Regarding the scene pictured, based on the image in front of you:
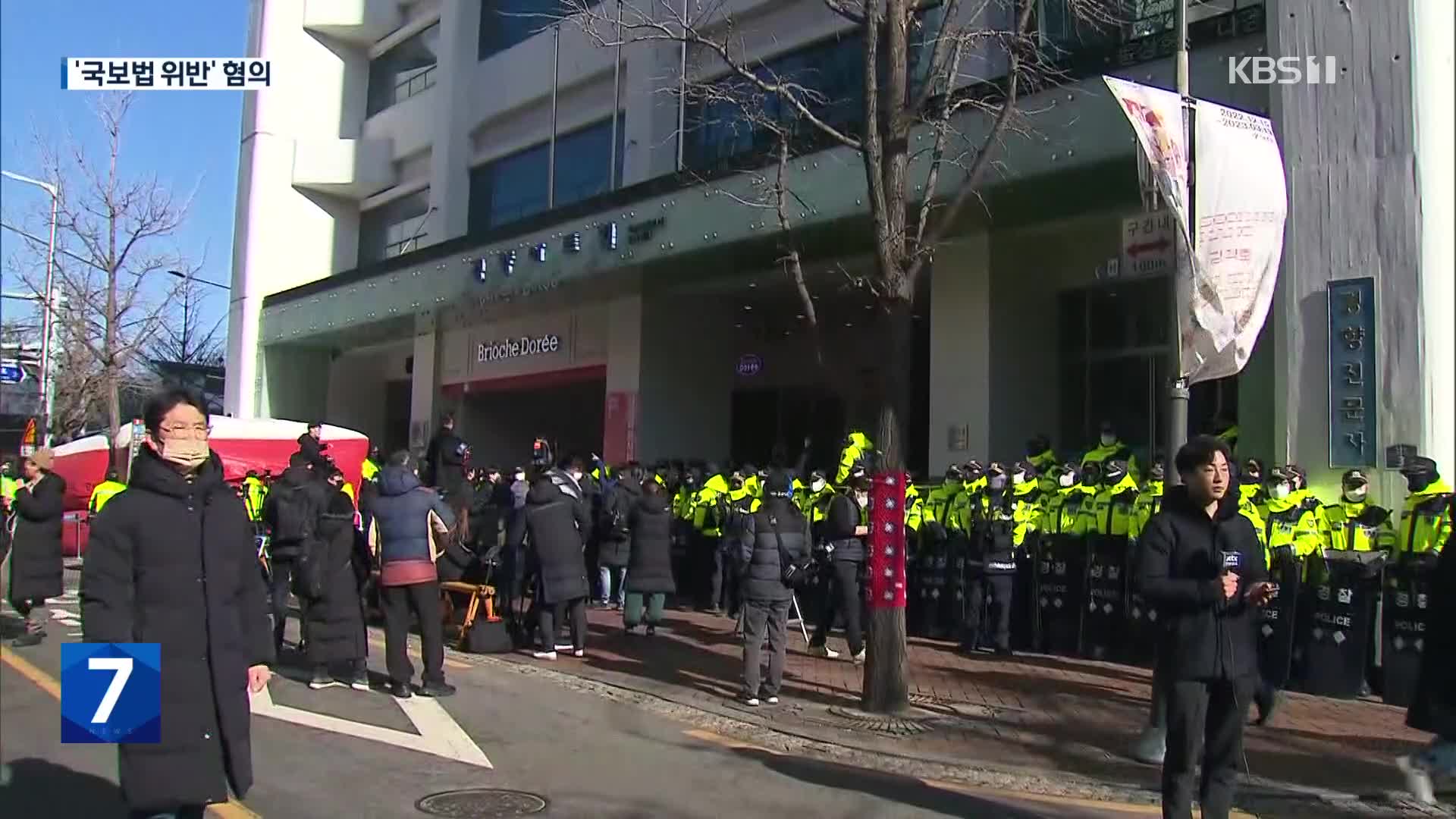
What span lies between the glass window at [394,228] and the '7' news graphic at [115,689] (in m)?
24.7

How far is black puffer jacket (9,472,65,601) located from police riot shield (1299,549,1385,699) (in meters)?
10.8

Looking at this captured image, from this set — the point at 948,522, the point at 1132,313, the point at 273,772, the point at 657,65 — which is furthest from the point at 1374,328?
the point at 657,65

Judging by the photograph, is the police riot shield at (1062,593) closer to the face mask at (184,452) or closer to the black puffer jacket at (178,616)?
the black puffer jacket at (178,616)

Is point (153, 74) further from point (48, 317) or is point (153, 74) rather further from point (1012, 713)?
point (48, 317)

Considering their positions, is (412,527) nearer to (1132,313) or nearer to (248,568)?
(248,568)

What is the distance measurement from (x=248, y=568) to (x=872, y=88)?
632cm

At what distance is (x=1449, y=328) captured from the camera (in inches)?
384

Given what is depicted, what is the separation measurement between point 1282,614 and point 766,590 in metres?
4.10

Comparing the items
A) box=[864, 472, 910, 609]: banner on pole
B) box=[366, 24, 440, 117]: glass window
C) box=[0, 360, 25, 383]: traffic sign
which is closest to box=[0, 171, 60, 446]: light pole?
box=[0, 360, 25, 383]: traffic sign

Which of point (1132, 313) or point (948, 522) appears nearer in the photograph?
point (948, 522)

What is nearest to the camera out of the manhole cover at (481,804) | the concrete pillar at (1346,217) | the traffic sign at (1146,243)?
the manhole cover at (481,804)

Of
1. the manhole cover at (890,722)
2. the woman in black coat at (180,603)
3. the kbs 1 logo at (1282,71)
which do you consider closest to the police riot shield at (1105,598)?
the manhole cover at (890,722)

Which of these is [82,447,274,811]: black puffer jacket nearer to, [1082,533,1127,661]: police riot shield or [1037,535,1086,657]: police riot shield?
[1082,533,1127,661]: police riot shield

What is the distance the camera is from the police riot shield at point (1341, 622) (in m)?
9.41
